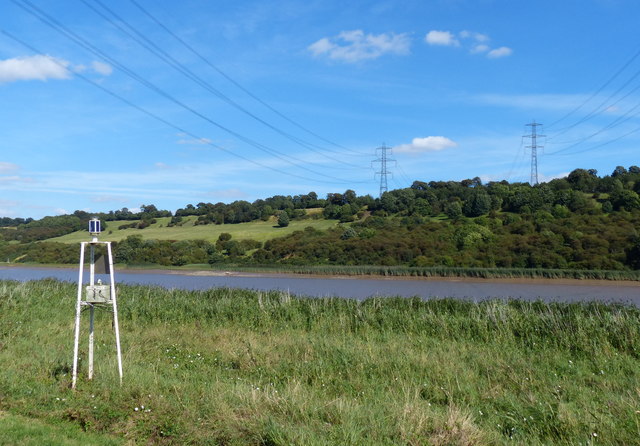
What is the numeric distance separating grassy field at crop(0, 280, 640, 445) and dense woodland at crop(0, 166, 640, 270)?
40.5 metres

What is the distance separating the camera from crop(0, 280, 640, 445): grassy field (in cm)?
574

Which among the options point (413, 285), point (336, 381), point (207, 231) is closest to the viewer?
point (336, 381)

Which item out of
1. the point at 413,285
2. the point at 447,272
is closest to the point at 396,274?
the point at 447,272

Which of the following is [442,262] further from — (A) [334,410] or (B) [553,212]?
(A) [334,410]

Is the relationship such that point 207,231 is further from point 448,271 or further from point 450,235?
point 448,271

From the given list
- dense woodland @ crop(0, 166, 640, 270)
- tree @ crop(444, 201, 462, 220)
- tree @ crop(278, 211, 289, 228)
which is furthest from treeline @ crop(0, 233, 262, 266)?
tree @ crop(444, 201, 462, 220)

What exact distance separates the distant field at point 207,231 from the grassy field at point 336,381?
58.9 metres

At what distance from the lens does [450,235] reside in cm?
6331

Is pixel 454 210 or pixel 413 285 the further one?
pixel 454 210

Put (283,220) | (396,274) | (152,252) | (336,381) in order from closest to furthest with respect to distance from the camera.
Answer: (336,381) < (396,274) < (152,252) < (283,220)

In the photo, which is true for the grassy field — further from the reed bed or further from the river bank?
the reed bed

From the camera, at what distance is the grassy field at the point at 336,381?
5738 mm

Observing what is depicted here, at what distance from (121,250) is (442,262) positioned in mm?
37024

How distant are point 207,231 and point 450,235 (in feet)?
114
